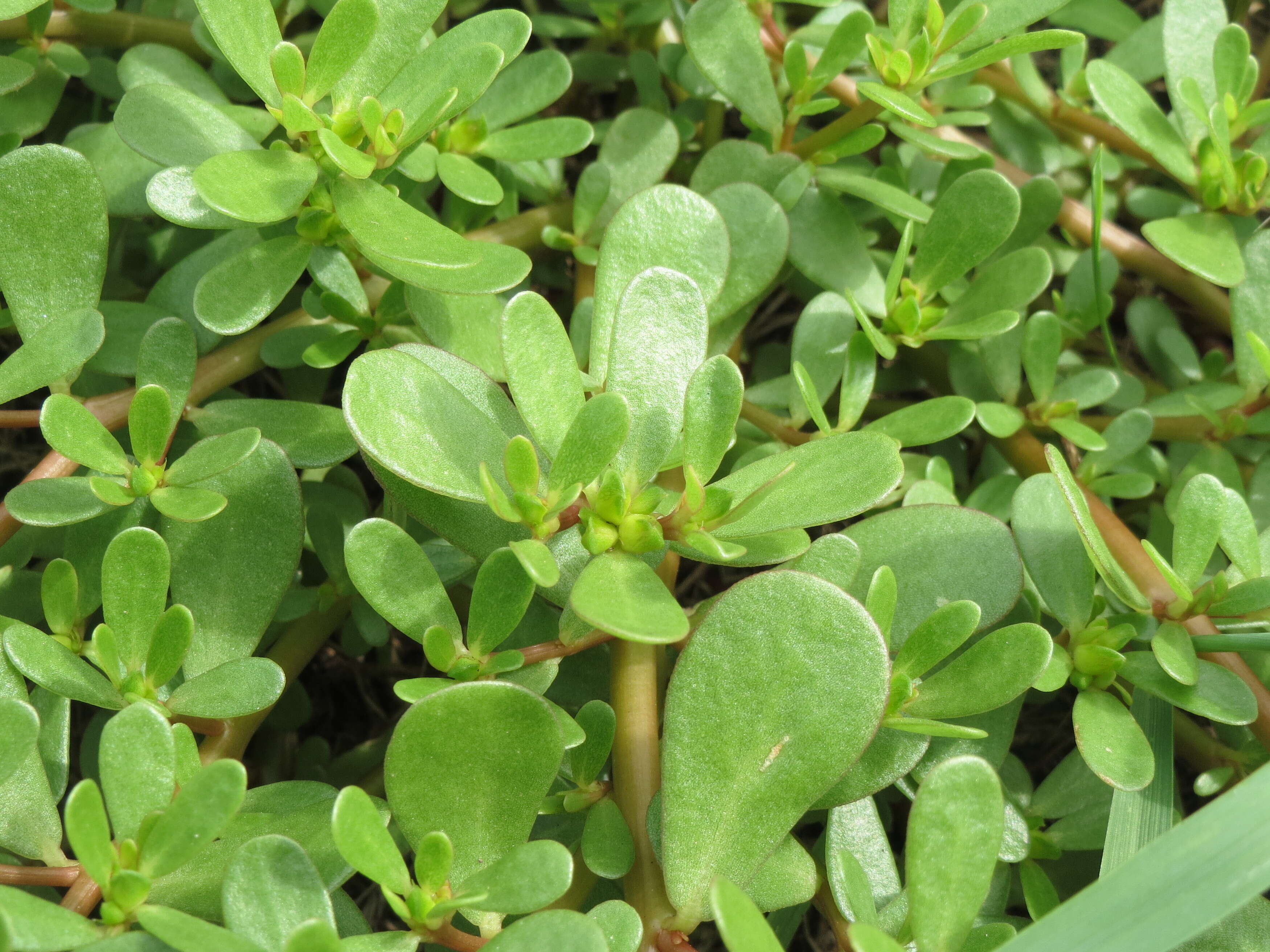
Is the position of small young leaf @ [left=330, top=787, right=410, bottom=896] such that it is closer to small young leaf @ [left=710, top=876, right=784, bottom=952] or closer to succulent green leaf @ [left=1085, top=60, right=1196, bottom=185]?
small young leaf @ [left=710, top=876, right=784, bottom=952]

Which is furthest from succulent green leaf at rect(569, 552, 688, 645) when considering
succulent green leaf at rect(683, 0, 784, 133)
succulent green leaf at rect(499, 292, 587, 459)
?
succulent green leaf at rect(683, 0, 784, 133)

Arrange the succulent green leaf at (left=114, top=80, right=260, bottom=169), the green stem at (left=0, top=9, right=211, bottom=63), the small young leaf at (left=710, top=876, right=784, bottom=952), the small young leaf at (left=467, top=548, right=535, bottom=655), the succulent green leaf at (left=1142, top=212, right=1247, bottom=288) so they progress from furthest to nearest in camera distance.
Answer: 1. the green stem at (left=0, top=9, right=211, bottom=63)
2. the succulent green leaf at (left=1142, top=212, right=1247, bottom=288)
3. the succulent green leaf at (left=114, top=80, right=260, bottom=169)
4. the small young leaf at (left=467, top=548, right=535, bottom=655)
5. the small young leaf at (left=710, top=876, right=784, bottom=952)

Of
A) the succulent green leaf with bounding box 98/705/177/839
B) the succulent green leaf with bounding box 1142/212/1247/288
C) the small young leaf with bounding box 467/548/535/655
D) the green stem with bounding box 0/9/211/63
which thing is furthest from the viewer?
the green stem with bounding box 0/9/211/63

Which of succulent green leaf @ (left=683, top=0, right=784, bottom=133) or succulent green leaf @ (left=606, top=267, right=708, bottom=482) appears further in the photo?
succulent green leaf @ (left=683, top=0, right=784, bottom=133)

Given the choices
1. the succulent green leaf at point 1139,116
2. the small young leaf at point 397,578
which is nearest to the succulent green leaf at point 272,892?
the small young leaf at point 397,578

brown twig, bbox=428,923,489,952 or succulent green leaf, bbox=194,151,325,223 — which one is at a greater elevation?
succulent green leaf, bbox=194,151,325,223

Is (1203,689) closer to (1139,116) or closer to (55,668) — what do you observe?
(1139,116)

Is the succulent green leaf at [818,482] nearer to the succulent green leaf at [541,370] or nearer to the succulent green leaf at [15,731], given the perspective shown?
the succulent green leaf at [541,370]
